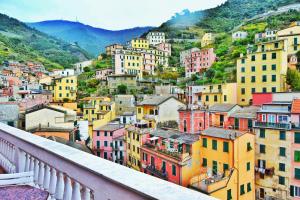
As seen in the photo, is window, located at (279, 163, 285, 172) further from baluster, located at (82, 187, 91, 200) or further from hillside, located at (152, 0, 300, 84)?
hillside, located at (152, 0, 300, 84)

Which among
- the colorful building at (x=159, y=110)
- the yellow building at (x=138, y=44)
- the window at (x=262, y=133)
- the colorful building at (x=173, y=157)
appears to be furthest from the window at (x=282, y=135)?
the yellow building at (x=138, y=44)

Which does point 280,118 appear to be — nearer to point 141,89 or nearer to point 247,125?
point 247,125

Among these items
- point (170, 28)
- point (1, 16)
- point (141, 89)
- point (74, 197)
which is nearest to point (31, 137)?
point (74, 197)

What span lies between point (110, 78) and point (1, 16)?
11216 cm

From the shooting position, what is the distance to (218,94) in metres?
33.4

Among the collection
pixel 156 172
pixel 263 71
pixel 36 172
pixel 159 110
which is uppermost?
pixel 263 71

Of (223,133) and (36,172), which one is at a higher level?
(36,172)

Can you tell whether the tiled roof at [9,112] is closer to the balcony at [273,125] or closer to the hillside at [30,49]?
the balcony at [273,125]

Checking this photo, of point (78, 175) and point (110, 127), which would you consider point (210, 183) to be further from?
point (110, 127)

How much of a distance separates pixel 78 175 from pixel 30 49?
115 meters

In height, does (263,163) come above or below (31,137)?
below

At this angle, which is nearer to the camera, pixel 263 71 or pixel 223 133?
pixel 223 133

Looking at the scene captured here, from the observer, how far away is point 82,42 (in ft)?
604

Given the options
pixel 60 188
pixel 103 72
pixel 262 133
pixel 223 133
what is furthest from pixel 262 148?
pixel 103 72
